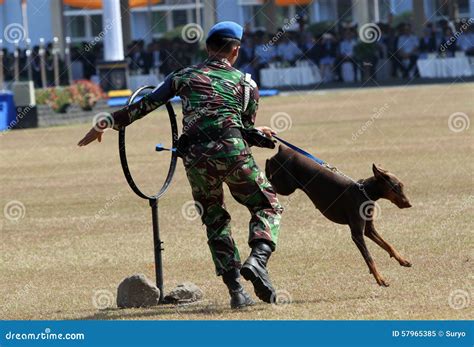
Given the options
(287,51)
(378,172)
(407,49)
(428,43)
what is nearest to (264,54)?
(287,51)

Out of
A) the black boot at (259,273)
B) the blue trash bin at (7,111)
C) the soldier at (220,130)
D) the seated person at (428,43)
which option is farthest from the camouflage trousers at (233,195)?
the seated person at (428,43)

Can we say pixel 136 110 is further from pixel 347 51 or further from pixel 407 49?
pixel 347 51

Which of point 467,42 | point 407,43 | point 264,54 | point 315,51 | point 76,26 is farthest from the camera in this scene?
point 76,26

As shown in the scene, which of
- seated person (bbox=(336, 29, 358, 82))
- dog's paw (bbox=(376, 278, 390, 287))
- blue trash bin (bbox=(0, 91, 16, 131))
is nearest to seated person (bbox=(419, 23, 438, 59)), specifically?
seated person (bbox=(336, 29, 358, 82))

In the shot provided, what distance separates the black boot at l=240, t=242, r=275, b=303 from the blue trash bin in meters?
26.1

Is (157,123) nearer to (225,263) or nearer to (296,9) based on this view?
(225,263)

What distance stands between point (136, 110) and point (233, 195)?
925mm

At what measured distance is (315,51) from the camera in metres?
50.8

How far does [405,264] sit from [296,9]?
62.4 meters

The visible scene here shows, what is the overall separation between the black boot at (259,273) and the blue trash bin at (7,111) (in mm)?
26067

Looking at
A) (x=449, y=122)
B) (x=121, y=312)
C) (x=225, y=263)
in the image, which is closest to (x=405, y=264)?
(x=225, y=263)

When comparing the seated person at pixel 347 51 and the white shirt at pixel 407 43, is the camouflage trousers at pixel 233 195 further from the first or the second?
the seated person at pixel 347 51

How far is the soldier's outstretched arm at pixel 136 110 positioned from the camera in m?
9.06

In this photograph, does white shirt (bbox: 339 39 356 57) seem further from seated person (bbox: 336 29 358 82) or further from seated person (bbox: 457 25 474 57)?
seated person (bbox: 457 25 474 57)
